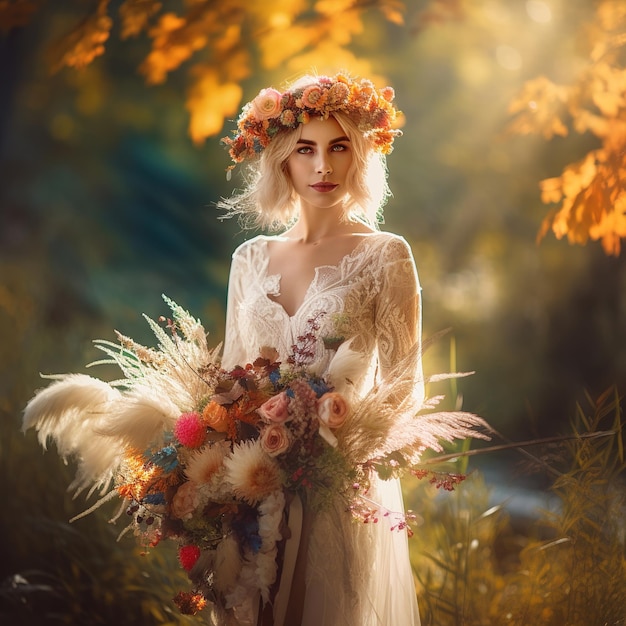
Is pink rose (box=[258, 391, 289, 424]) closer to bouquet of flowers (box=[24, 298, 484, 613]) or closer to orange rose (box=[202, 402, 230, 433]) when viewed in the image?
bouquet of flowers (box=[24, 298, 484, 613])

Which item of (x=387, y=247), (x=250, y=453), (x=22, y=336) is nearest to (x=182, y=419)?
(x=250, y=453)

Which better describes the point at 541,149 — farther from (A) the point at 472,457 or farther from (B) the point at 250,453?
(B) the point at 250,453

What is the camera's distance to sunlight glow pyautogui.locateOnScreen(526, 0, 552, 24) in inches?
113

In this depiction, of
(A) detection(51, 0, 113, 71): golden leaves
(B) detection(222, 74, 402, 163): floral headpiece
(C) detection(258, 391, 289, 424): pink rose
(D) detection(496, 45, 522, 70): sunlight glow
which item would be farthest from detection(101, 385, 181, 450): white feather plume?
(D) detection(496, 45, 522, 70): sunlight glow

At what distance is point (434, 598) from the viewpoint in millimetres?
2654

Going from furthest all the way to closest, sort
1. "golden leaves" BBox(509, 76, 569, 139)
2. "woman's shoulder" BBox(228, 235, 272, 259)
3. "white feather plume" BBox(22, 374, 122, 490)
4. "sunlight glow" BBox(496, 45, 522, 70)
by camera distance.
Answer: "sunlight glow" BBox(496, 45, 522, 70)
"golden leaves" BBox(509, 76, 569, 139)
"woman's shoulder" BBox(228, 235, 272, 259)
"white feather plume" BBox(22, 374, 122, 490)

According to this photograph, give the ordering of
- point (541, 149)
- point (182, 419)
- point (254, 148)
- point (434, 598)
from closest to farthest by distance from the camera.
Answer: point (182, 419) < point (254, 148) < point (434, 598) < point (541, 149)

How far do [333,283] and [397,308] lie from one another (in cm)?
19

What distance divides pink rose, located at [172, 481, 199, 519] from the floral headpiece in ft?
3.25

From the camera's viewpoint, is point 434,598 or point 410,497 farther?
point 410,497

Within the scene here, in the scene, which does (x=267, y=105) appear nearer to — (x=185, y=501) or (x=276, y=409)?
(x=276, y=409)

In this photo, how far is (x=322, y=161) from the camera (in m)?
2.09

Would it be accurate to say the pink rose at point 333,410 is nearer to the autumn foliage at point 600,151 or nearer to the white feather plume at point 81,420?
the white feather plume at point 81,420

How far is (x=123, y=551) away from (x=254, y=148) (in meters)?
1.70
